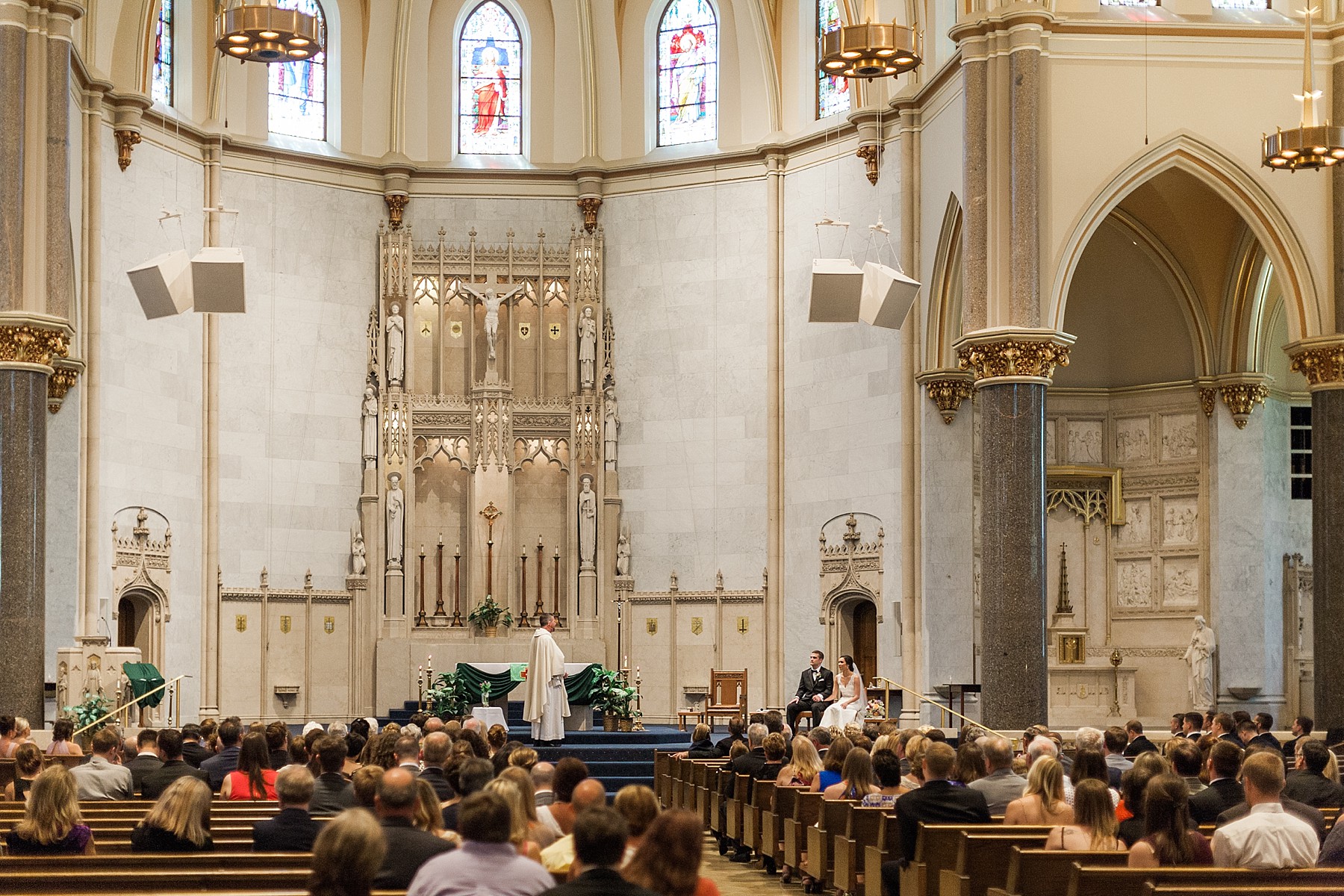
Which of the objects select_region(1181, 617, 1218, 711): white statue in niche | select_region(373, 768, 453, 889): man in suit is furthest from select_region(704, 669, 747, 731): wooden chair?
select_region(373, 768, 453, 889): man in suit

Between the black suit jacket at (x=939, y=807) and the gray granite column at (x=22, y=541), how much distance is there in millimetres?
13121

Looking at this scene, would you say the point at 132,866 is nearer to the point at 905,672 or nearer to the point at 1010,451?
the point at 1010,451

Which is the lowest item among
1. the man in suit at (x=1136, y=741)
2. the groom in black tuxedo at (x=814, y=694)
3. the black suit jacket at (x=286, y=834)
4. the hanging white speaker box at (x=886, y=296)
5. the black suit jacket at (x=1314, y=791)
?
the groom in black tuxedo at (x=814, y=694)

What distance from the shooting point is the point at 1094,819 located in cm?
812

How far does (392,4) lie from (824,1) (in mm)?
7359

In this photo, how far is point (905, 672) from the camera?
25.0 metres

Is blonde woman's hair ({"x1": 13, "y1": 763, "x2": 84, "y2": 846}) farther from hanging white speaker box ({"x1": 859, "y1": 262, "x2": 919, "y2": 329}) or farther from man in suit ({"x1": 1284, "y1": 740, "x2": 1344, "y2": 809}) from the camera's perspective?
hanging white speaker box ({"x1": 859, "y1": 262, "x2": 919, "y2": 329})

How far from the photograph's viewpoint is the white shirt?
758 cm

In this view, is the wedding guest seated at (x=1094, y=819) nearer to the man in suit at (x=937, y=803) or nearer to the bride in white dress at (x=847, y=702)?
the man in suit at (x=937, y=803)

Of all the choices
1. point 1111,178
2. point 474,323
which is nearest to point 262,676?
point 474,323

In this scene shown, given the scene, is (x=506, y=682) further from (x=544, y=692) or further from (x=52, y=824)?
(x=52, y=824)

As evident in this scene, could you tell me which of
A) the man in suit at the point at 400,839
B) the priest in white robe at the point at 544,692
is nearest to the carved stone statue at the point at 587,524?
the priest in white robe at the point at 544,692

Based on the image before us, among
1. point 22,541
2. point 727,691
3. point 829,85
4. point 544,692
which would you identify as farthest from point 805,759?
point 829,85

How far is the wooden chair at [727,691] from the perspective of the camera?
1030 inches
